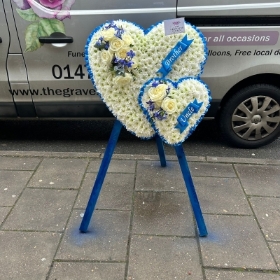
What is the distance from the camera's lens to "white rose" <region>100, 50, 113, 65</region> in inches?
81.9

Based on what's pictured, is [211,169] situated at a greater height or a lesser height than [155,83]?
lesser

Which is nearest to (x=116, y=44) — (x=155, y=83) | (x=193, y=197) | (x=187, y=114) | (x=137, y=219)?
(x=155, y=83)

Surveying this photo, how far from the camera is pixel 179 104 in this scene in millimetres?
2135

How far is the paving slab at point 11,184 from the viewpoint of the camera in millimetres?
2922

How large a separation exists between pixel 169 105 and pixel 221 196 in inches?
50.0

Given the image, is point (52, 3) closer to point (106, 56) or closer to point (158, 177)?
point (106, 56)

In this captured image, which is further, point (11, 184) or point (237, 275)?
point (11, 184)

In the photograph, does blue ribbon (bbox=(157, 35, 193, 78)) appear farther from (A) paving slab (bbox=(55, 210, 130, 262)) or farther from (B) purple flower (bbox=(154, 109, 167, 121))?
(A) paving slab (bbox=(55, 210, 130, 262))

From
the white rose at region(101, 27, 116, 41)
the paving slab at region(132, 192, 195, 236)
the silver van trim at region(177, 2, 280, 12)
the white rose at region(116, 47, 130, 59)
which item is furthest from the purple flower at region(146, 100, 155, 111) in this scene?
the silver van trim at region(177, 2, 280, 12)

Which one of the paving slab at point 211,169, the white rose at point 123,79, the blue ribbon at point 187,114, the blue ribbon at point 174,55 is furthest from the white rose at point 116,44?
the paving slab at point 211,169

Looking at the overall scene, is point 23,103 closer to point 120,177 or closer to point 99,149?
point 99,149

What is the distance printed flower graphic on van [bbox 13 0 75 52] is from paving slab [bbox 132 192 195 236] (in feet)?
6.20

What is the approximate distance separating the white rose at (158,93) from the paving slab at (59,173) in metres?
1.39

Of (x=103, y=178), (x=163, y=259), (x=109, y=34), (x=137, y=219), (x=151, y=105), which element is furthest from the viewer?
(x=137, y=219)
